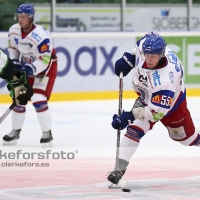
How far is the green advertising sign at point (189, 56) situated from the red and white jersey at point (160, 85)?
6.50m

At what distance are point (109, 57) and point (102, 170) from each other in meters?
5.52

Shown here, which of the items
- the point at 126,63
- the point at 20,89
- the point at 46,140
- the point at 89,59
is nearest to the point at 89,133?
the point at 46,140

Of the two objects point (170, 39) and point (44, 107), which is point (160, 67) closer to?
point (44, 107)

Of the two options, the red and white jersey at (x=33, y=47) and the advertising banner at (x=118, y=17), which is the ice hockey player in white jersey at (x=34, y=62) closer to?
the red and white jersey at (x=33, y=47)

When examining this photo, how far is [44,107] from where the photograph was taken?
23.9 feet

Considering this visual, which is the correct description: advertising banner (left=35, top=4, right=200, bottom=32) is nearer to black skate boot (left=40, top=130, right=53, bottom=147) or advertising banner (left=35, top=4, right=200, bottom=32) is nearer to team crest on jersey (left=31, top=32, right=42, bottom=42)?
team crest on jersey (left=31, top=32, right=42, bottom=42)

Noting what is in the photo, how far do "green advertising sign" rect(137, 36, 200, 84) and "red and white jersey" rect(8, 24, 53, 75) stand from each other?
15.2ft

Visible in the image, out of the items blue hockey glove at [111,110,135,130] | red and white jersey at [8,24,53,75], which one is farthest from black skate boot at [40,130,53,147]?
blue hockey glove at [111,110,135,130]

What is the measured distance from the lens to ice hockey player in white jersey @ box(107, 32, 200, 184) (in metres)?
4.94

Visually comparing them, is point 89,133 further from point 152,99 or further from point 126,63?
point 152,99

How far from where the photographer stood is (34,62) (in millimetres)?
7250

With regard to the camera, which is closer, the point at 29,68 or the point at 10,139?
the point at 29,68

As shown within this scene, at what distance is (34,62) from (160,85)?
2535 mm

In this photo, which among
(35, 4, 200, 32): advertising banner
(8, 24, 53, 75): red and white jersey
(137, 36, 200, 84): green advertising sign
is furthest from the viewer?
(137, 36, 200, 84): green advertising sign
